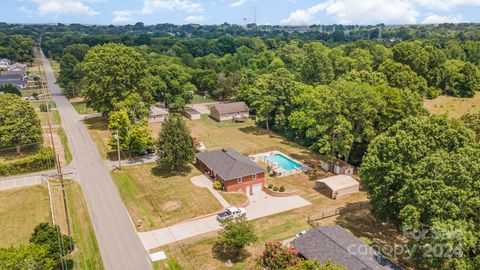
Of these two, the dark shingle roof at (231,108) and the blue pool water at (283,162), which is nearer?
the blue pool water at (283,162)

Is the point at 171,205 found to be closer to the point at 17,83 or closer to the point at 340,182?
the point at 340,182

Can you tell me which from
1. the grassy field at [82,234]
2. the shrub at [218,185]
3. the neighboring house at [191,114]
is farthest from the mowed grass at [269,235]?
the neighboring house at [191,114]

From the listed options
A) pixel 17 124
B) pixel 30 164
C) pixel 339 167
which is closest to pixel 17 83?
pixel 17 124

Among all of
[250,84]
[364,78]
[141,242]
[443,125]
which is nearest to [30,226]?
[141,242]

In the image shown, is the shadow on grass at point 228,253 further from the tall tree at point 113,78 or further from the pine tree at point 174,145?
the tall tree at point 113,78

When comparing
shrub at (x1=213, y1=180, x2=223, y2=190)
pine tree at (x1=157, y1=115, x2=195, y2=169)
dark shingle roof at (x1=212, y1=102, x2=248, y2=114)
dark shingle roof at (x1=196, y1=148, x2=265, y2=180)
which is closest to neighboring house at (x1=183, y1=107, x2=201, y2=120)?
dark shingle roof at (x1=212, y1=102, x2=248, y2=114)

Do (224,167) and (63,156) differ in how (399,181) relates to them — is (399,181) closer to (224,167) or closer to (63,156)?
(224,167)
